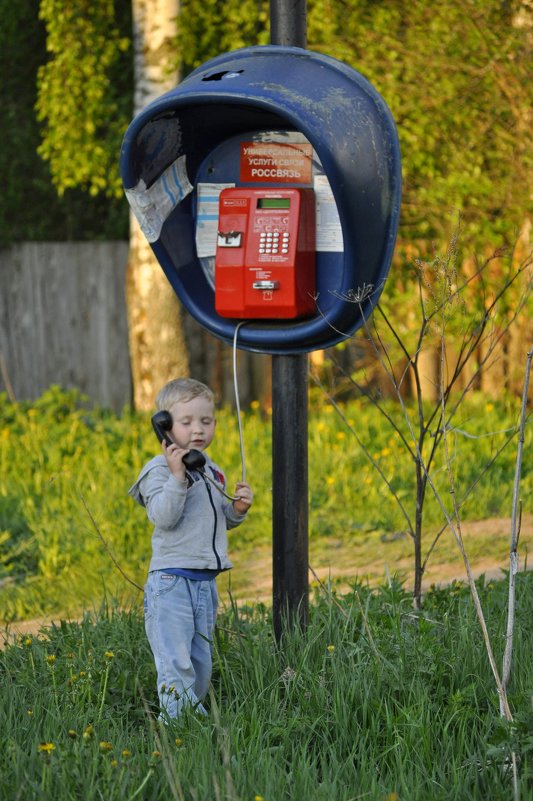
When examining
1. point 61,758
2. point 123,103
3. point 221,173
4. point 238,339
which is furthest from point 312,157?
point 123,103

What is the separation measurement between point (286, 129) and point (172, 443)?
107 cm

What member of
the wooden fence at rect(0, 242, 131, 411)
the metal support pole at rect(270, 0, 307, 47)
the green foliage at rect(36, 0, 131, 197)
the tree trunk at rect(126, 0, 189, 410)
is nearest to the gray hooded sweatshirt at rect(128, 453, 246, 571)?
the metal support pole at rect(270, 0, 307, 47)

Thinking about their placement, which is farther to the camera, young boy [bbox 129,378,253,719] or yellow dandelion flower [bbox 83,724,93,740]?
young boy [bbox 129,378,253,719]

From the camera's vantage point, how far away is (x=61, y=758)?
3.06m

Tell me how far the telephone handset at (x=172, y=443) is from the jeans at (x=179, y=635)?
1.04 feet

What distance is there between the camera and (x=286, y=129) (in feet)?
13.1

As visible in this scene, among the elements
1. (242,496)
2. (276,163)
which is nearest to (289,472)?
(242,496)

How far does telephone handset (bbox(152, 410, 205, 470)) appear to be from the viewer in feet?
12.0

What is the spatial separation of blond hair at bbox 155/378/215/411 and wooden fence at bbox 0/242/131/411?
7.25 metres

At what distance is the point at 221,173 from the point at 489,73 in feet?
17.1

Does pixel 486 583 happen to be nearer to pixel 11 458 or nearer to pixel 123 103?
pixel 11 458

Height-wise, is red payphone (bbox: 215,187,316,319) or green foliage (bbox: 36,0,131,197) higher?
green foliage (bbox: 36,0,131,197)

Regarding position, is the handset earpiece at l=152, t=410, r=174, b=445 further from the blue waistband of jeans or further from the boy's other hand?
the blue waistband of jeans

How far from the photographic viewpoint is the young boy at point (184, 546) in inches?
146
